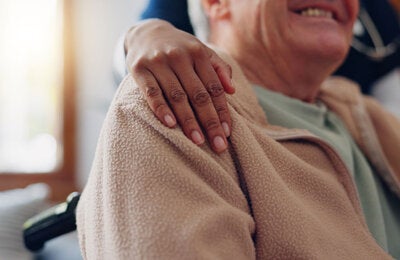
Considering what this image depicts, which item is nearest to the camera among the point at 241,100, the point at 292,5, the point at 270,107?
the point at 241,100

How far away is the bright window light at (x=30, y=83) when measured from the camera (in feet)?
10.6

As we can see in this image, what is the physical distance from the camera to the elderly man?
59 centimetres

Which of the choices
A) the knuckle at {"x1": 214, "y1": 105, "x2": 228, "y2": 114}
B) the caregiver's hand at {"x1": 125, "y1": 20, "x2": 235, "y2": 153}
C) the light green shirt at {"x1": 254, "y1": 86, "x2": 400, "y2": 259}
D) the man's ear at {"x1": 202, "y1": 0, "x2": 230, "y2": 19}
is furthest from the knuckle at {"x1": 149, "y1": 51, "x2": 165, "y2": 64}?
the man's ear at {"x1": 202, "y1": 0, "x2": 230, "y2": 19}

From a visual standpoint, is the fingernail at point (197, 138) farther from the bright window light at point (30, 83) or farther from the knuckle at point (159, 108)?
the bright window light at point (30, 83)

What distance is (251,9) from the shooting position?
3.36 feet

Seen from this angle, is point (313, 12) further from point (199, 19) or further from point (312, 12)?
point (199, 19)

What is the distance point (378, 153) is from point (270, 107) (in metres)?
0.30

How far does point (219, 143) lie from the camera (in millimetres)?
676

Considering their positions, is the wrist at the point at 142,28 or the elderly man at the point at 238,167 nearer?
the elderly man at the point at 238,167

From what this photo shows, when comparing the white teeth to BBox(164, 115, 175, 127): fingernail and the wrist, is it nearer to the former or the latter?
the wrist

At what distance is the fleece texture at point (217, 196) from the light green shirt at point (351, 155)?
98mm

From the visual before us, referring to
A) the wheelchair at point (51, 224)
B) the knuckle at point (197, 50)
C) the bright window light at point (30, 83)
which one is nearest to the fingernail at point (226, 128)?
the knuckle at point (197, 50)

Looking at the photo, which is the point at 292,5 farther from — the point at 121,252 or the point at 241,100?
the point at 121,252

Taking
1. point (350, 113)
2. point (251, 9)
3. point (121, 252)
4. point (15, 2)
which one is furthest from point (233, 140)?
point (15, 2)
